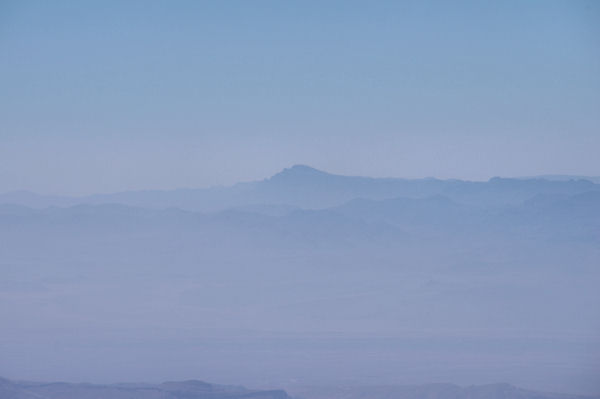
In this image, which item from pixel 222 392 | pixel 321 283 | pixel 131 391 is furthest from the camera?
pixel 321 283

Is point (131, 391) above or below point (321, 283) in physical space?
below

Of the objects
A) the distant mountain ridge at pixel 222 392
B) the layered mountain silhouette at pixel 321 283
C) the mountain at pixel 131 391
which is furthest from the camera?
the layered mountain silhouette at pixel 321 283

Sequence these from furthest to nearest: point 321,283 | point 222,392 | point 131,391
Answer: point 321,283, point 222,392, point 131,391

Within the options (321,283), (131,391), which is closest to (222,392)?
(131,391)

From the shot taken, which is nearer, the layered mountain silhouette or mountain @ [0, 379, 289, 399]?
mountain @ [0, 379, 289, 399]

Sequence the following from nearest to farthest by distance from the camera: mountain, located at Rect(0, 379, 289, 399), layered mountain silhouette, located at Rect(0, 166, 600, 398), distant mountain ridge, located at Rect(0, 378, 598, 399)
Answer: mountain, located at Rect(0, 379, 289, 399)
distant mountain ridge, located at Rect(0, 378, 598, 399)
layered mountain silhouette, located at Rect(0, 166, 600, 398)

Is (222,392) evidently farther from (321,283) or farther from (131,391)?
(321,283)

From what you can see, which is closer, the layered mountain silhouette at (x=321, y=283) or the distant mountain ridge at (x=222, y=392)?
the distant mountain ridge at (x=222, y=392)

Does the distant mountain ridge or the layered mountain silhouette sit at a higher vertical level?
the layered mountain silhouette

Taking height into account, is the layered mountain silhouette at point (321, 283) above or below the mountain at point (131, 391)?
above

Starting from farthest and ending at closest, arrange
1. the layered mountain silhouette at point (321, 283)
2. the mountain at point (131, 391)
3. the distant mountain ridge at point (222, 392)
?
the layered mountain silhouette at point (321, 283)
the distant mountain ridge at point (222, 392)
the mountain at point (131, 391)
